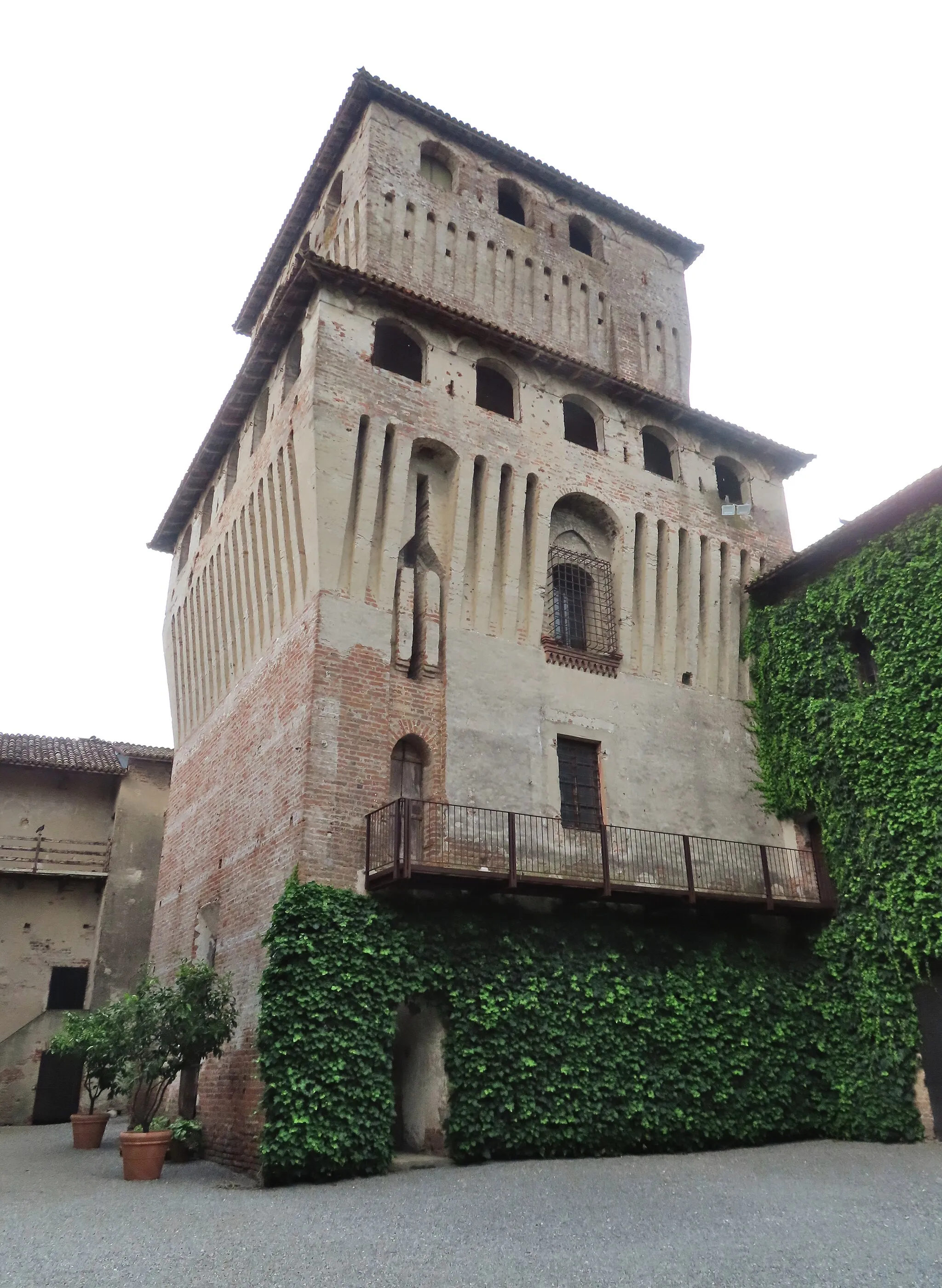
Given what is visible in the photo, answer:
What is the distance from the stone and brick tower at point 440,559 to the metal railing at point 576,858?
15 cm

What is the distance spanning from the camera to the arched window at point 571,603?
16781 mm

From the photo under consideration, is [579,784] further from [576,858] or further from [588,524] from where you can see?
[588,524]

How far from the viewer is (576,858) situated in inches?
571

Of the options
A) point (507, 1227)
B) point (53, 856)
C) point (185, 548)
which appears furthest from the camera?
point (53, 856)

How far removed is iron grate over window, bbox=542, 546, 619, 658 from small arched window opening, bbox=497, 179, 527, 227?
9.16m

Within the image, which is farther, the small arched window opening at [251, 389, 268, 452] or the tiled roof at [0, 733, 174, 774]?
the tiled roof at [0, 733, 174, 774]

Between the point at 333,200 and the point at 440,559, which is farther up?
the point at 333,200

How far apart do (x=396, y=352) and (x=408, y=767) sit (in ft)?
26.2

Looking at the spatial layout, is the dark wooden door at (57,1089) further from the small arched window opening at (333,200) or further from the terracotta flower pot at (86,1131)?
the small arched window opening at (333,200)

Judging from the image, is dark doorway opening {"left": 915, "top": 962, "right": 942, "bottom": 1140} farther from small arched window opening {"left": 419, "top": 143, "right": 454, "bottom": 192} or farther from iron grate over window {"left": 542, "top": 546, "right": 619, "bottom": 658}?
small arched window opening {"left": 419, "top": 143, "right": 454, "bottom": 192}

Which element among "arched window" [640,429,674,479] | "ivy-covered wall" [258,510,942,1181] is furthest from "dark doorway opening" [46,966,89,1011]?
"arched window" [640,429,674,479]

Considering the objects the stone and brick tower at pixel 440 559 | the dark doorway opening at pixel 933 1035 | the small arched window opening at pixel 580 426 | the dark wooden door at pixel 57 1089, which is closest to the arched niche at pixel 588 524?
the stone and brick tower at pixel 440 559

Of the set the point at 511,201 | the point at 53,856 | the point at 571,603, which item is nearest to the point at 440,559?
the point at 571,603

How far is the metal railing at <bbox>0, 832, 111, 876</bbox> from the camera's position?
71.1 ft
